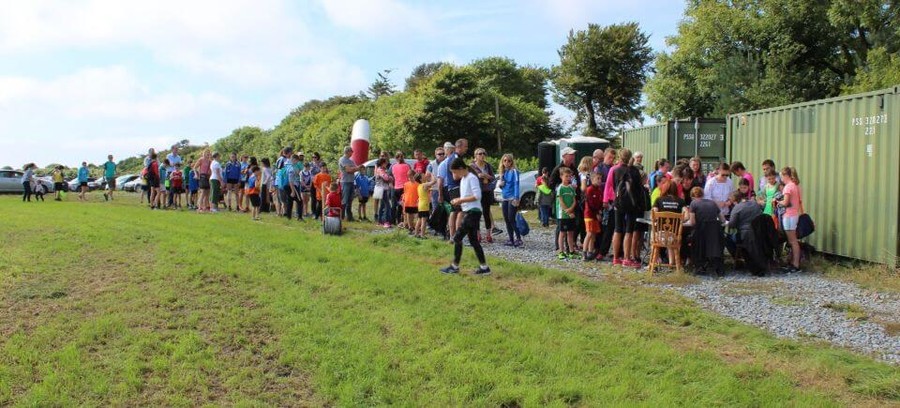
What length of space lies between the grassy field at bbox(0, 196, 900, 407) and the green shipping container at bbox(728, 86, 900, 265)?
3995 mm

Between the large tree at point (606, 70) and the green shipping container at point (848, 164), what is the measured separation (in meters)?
44.5

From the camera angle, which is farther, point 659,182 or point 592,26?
point 592,26

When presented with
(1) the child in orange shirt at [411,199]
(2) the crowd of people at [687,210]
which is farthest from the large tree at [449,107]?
(2) the crowd of people at [687,210]

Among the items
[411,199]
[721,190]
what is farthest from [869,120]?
[411,199]

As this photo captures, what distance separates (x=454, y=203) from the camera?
9.03m

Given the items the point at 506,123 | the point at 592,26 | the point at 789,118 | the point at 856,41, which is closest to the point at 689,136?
the point at 789,118

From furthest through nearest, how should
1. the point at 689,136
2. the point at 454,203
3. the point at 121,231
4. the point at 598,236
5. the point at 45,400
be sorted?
the point at 689,136 < the point at 121,231 < the point at 598,236 < the point at 454,203 < the point at 45,400

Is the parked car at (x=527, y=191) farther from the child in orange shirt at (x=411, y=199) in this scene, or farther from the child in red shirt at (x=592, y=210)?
the child in red shirt at (x=592, y=210)

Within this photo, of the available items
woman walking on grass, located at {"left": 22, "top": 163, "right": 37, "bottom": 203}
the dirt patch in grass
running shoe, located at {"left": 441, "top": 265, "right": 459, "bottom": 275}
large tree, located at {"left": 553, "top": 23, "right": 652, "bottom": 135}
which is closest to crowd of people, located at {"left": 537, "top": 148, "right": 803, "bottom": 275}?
the dirt patch in grass

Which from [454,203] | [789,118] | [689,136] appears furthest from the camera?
[689,136]

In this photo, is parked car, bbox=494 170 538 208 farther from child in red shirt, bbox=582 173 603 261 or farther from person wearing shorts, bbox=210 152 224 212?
child in red shirt, bbox=582 173 603 261

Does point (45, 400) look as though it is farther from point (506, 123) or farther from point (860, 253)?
point (506, 123)

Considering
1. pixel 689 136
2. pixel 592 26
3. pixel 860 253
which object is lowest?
pixel 860 253

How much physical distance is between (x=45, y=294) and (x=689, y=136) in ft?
43.0
